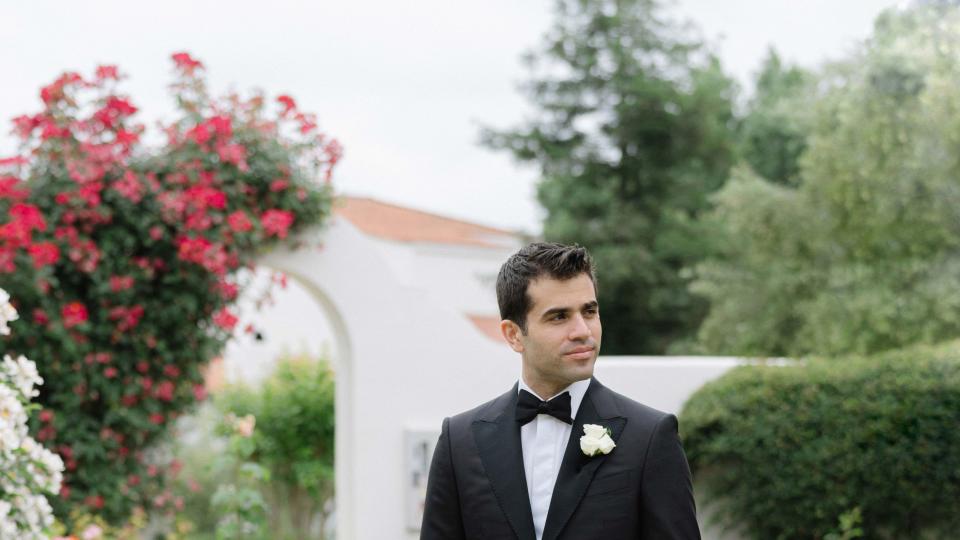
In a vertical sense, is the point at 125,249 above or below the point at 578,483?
above

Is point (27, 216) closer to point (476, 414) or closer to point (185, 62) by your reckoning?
point (185, 62)

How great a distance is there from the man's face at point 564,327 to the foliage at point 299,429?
24.9ft

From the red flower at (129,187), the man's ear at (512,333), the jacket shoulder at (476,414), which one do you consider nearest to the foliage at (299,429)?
the red flower at (129,187)

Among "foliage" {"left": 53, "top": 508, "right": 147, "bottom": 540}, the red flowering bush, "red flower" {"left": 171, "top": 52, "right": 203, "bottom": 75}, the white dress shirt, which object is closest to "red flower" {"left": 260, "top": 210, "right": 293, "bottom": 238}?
the red flowering bush

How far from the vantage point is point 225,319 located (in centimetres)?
659

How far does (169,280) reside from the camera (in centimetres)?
643

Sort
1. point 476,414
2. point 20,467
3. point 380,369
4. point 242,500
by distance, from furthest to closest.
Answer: point 242,500
point 380,369
point 20,467
point 476,414

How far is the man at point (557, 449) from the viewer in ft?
7.47

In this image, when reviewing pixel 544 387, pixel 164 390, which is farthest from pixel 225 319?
pixel 544 387

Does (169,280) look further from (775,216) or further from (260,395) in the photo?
(775,216)

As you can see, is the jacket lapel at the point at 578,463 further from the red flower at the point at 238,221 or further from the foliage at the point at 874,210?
the foliage at the point at 874,210

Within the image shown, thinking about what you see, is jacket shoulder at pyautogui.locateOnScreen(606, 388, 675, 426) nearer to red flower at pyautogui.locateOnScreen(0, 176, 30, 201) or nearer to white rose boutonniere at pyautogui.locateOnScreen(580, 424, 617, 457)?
white rose boutonniere at pyautogui.locateOnScreen(580, 424, 617, 457)

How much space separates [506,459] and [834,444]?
4281mm

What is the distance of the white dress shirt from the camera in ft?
7.73
